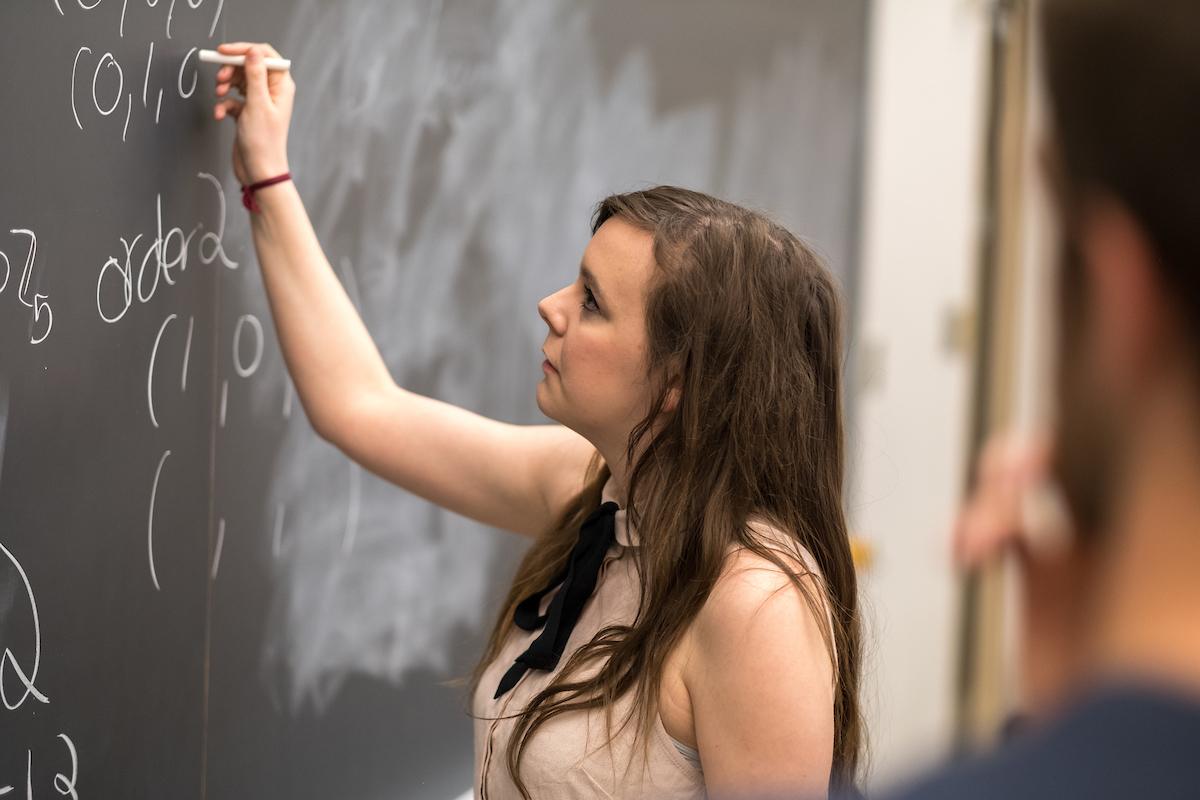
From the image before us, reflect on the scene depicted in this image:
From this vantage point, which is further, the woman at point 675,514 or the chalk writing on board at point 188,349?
the chalk writing on board at point 188,349

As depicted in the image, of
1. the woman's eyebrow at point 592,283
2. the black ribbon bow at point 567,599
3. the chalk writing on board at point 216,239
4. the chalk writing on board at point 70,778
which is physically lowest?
the chalk writing on board at point 70,778

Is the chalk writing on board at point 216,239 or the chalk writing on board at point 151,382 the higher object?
the chalk writing on board at point 216,239

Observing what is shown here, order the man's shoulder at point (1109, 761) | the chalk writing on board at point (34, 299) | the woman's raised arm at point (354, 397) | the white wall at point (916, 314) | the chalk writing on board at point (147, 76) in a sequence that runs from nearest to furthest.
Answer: the man's shoulder at point (1109, 761)
the chalk writing on board at point (34, 299)
the chalk writing on board at point (147, 76)
the woman's raised arm at point (354, 397)
the white wall at point (916, 314)

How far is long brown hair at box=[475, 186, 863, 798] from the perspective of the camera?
0.89 m

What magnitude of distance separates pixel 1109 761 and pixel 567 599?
2.61 feet

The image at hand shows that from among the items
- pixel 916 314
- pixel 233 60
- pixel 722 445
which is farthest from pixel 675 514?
pixel 916 314

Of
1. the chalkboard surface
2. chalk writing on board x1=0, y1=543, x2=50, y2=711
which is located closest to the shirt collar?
the chalkboard surface

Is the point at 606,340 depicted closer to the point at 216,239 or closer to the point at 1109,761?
the point at 216,239

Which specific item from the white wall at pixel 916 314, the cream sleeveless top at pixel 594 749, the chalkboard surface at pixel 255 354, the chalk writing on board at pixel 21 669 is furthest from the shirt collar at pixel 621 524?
the white wall at pixel 916 314

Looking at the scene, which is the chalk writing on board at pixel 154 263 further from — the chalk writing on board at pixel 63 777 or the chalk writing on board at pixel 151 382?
the chalk writing on board at pixel 63 777

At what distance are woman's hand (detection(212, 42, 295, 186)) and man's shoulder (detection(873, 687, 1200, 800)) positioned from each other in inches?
38.4

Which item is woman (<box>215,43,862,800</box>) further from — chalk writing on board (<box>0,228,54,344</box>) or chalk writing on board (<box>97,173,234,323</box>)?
chalk writing on board (<box>0,228,54,344</box>)

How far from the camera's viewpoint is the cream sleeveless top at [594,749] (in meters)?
0.87

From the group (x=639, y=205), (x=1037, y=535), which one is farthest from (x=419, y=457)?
(x=1037, y=535)
